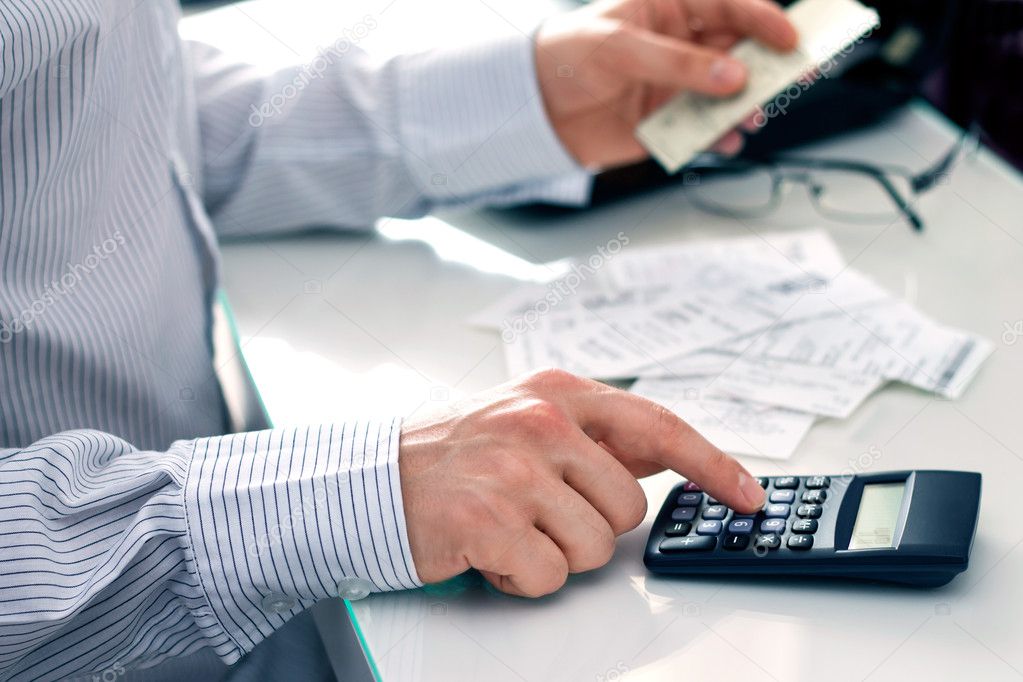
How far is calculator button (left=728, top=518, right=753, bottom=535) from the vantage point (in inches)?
21.6

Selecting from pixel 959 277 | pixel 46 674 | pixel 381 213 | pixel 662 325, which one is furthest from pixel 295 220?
pixel 959 277

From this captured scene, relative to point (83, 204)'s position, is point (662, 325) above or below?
below

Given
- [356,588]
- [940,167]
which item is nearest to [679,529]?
[356,588]

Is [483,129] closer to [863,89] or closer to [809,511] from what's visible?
[863,89]

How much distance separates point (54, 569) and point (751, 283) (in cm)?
57

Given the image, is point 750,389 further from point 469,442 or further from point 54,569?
point 54,569

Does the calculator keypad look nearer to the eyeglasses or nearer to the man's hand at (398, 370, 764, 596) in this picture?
the man's hand at (398, 370, 764, 596)

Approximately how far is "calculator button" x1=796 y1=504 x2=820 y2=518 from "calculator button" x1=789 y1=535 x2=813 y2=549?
2cm

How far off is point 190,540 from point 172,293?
30 cm

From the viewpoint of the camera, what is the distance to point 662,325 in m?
0.79

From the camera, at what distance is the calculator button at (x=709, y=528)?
553 mm

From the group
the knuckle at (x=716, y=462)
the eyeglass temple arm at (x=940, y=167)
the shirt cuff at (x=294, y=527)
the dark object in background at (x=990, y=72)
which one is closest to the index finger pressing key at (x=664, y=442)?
the knuckle at (x=716, y=462)

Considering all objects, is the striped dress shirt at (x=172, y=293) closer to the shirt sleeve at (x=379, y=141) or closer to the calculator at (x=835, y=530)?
the shirt sleeve at (x=379, y=141)

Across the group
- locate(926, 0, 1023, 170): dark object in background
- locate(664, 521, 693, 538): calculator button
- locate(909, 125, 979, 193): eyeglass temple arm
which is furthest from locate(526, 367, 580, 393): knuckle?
locate(926, 0, 1023, 170): dark object in background
